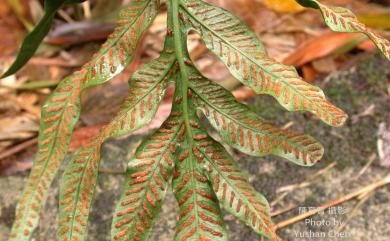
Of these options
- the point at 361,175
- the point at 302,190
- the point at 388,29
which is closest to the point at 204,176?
the point at 302,190

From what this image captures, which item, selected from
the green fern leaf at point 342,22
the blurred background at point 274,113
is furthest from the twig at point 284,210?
the green fern leaf at point 342,22

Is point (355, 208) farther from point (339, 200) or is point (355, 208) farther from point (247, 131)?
point (247, 131)

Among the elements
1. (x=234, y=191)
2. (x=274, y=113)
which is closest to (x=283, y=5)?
(x=274, y=113)

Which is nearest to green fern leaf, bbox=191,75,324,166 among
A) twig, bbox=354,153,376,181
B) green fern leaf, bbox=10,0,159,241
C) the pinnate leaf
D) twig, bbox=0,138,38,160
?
green fern leaf, bbox=10,0,159,241

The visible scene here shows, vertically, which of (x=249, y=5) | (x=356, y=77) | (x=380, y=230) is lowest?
(x=380, y=230)

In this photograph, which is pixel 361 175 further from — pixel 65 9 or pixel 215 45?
pixel 65 9

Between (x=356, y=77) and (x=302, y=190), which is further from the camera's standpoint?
(x=356, y=77)
